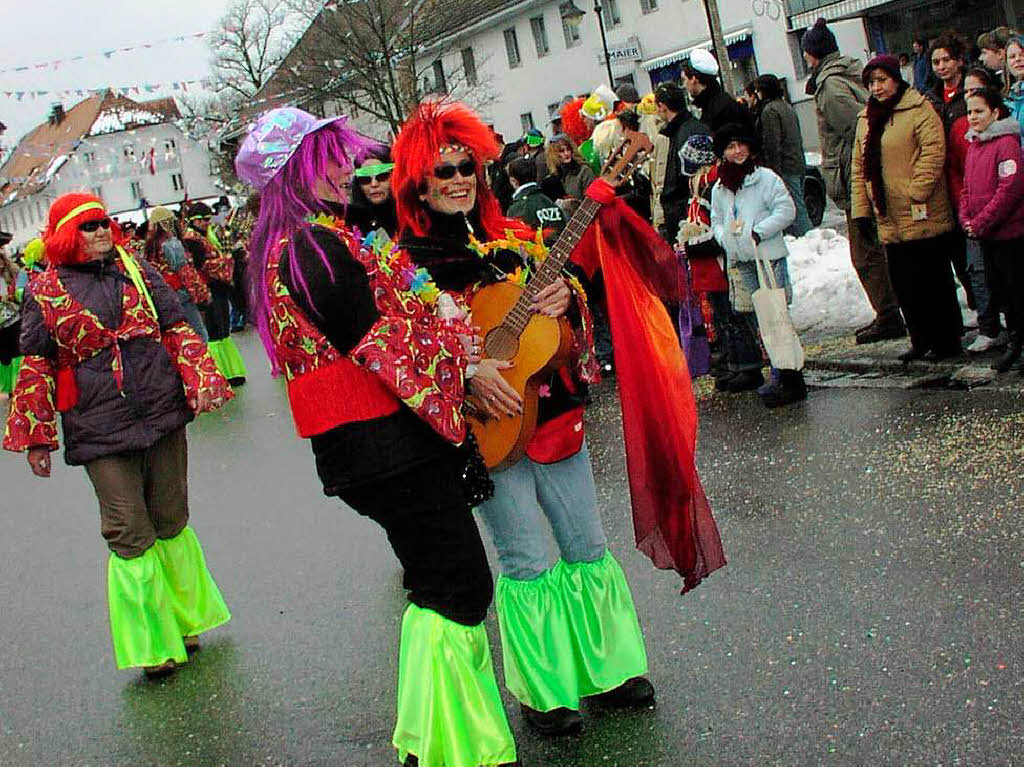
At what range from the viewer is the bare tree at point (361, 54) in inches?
1639

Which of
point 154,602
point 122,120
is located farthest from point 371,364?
point 122,120

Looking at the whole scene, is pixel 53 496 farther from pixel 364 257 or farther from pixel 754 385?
pixel 364 257

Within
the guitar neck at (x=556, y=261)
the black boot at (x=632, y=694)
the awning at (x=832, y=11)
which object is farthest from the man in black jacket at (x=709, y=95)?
the awning at (x=832, y=11)

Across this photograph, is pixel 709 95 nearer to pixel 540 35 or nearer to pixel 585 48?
pixel 585 48

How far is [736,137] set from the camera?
8422 millimetres

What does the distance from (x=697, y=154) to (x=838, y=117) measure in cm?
129

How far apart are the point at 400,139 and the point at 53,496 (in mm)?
7691

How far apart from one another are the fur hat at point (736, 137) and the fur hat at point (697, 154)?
54 cm

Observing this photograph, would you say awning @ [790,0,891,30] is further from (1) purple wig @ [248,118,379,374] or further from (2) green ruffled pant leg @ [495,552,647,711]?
(1) purple wig @ [248,118,379,374]

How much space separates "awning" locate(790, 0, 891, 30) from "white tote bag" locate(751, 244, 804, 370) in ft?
69.6

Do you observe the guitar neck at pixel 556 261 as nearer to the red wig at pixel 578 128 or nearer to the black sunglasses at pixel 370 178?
the black sunglasses at pixel 370 178

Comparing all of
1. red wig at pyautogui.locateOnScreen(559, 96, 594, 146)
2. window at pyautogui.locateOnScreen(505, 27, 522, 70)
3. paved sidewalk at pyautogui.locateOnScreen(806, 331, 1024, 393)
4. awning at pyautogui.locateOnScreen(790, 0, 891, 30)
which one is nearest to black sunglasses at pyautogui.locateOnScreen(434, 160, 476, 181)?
paved sidewalk at pyautogui.locateOnScreen(806, 331, 1024, 393)

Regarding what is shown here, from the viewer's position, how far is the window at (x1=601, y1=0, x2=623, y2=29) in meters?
42.0

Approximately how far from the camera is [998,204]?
755cm
